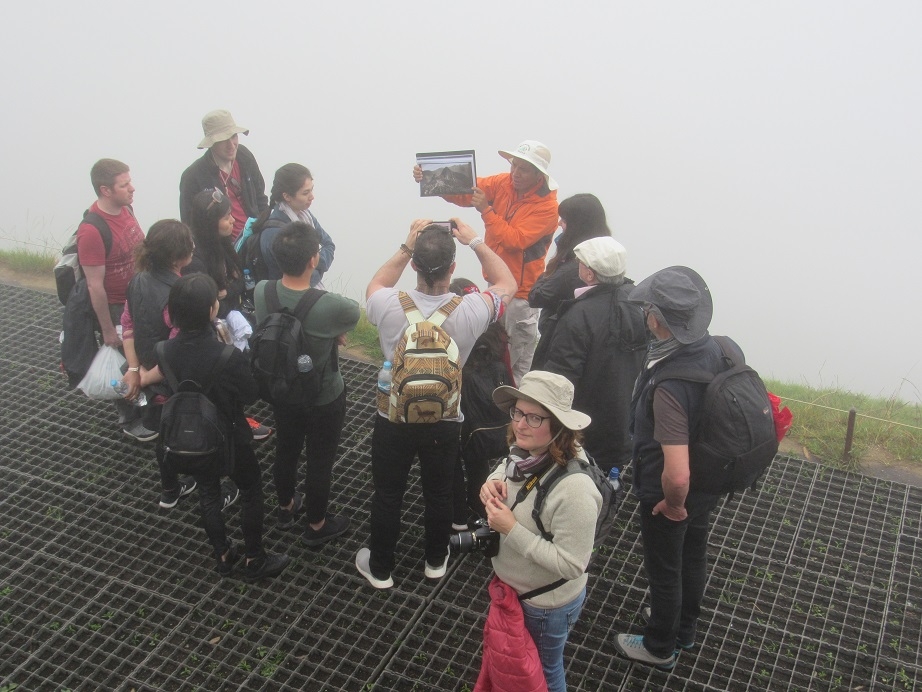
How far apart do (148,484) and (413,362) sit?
1.92 meters

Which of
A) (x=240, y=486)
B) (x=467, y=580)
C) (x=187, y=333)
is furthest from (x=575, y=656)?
(x=187, y=333)

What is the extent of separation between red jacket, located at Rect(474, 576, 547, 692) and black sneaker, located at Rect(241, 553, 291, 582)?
4.53ft

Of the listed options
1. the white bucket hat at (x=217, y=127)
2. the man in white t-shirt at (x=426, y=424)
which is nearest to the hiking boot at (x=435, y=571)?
the man in white t-shirt at (x=426, y=424)

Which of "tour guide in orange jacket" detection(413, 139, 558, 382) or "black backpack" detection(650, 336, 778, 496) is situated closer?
"black backpack" detection(650, 336, 778, 496)

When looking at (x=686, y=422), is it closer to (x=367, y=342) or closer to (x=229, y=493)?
(x=229, y=493)

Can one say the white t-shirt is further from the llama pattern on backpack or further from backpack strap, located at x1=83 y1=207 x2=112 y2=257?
backpack strap, located at x1=83 y1=207 x2=112 y2=257

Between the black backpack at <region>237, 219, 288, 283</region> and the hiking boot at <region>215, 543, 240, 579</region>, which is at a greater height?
the black backpack at <region>237, 219, 288, 283</region>

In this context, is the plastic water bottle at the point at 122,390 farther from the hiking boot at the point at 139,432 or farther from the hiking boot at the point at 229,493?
the hiking boot at the point at 229,493

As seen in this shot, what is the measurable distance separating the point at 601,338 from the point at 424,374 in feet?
2.72

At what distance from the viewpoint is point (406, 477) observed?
3559mm

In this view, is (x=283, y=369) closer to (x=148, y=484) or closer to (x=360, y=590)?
(x=360, y=590)

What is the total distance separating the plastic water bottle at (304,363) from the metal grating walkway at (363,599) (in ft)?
3.23

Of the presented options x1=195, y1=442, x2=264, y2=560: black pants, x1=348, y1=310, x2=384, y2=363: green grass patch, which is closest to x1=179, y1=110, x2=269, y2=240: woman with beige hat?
x1=348, y1=310, x2=384, y2=363: green grass patch

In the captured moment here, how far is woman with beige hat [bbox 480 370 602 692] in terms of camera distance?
2531mm
